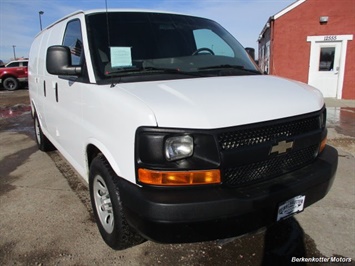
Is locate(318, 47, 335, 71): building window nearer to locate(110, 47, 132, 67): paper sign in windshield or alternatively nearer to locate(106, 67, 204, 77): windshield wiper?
locate(106, 67, 204, 77): windshield wiper

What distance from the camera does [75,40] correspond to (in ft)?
10.6

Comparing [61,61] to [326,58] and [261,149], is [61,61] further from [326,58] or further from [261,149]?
[326,58]

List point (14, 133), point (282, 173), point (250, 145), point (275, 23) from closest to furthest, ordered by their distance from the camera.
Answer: point (250, 145), point (282, 173), point (14, 133), point (275, 23)

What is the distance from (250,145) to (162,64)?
1221 mm

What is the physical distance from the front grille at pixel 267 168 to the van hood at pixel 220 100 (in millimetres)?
311

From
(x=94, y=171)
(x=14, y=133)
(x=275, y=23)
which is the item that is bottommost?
(x=14, y=133)

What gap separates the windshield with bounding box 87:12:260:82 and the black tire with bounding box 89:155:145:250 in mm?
776

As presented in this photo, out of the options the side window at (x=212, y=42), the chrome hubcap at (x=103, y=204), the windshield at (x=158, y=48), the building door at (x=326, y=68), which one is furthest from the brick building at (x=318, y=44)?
the chrome hubcap at (x=103, y=204)

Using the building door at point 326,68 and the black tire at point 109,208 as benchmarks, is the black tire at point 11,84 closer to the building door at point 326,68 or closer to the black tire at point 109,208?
the building door at point 326,68

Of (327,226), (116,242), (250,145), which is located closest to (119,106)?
(250,145)

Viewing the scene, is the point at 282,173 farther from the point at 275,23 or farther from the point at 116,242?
the point at 275,23

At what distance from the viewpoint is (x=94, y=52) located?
282 centimetres

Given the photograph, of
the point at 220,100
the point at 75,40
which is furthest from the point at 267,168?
the point at 75,40

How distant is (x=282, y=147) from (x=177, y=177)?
0.84m
